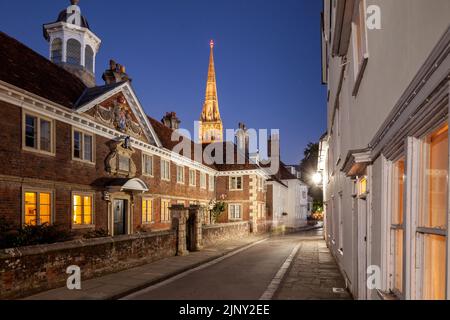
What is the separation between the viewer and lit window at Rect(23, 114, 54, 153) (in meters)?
13.3

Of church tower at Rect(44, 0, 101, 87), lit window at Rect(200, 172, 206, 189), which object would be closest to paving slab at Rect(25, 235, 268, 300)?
church tower at Rect(44, 0, 101, 87)

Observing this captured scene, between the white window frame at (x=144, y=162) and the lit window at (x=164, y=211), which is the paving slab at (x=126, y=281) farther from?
the lit window at (x=164, y=211)

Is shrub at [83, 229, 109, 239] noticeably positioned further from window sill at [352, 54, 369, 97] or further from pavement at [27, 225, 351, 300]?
window sill at [352, 54, 369, 97]

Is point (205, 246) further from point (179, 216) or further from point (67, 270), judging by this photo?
point (67, 270)

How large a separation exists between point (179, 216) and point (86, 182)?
185 inches

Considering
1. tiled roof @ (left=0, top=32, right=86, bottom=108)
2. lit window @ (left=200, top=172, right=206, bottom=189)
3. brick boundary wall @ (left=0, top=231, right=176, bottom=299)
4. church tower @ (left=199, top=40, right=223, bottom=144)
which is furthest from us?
church tower @ (left=199, top=40, right=223, bottom=144)

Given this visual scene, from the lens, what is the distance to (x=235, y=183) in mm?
36562

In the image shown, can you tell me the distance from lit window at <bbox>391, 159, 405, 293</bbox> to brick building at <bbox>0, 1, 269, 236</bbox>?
12355 millimetres

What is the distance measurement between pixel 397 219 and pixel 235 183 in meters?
32.4

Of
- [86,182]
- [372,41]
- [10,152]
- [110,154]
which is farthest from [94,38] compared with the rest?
[372,41]

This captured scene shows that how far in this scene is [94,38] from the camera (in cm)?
2455
